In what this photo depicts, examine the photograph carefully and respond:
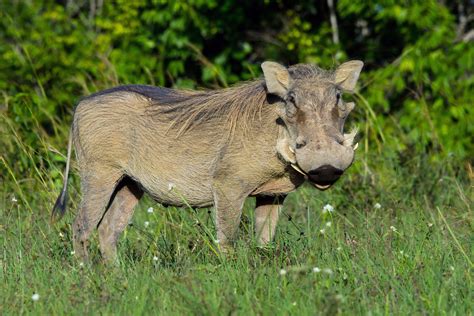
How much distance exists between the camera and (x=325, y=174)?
4.28 m

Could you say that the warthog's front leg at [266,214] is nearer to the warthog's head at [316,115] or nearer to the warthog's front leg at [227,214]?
the warthog's front leg at [227,214]

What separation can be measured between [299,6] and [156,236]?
6.50m

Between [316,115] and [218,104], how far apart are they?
2.84ft

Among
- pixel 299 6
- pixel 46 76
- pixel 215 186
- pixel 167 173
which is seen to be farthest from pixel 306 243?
pixel 299 6

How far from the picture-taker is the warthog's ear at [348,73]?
4789mm

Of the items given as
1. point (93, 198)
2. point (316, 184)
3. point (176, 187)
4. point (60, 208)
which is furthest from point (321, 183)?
point (60, 208)

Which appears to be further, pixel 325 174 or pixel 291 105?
pixel 291 105

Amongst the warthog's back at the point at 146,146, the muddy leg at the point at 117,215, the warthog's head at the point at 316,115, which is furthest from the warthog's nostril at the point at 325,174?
the muddy leg at the point at 117,215

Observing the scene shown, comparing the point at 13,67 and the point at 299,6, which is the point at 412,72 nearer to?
the point at 299,6

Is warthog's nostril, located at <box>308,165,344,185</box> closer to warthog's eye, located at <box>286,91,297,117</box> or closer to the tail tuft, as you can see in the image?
warthog's eye, located at <box>286,91,297,117</box>

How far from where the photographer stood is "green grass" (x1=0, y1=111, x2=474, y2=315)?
3717 millimetres

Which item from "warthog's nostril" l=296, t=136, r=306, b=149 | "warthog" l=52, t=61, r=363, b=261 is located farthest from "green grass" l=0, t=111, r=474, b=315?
"warthog's nostril" l=296, t=136, r=306, b=149

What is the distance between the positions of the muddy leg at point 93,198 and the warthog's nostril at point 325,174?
52.6 inches

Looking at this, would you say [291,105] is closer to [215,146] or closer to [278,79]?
[278,79]
